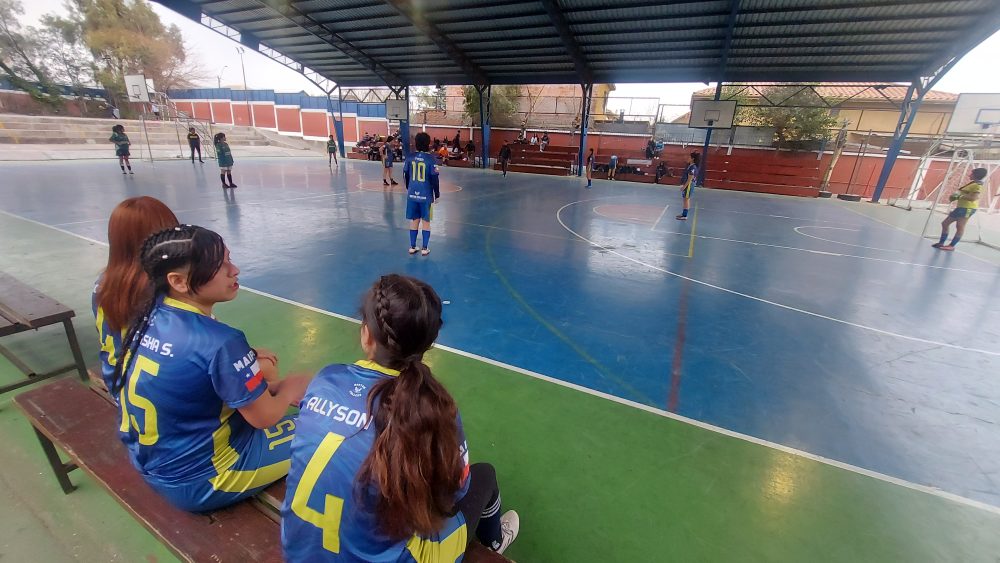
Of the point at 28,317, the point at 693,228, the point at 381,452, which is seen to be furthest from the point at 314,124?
the point at 381,452

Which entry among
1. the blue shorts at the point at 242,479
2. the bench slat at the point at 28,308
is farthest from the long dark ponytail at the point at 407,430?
the bench slat at the point at 28,308

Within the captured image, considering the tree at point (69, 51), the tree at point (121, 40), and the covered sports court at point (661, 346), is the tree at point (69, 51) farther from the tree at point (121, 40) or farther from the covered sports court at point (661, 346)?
the covered sports court at point (661, 346)

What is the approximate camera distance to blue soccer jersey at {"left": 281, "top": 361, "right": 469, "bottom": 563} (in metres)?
1.11

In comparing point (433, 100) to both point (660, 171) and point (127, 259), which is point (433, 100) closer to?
point (660, 171)

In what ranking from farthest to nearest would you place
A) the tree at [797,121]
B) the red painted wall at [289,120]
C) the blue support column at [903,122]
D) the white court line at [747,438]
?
1. the red painted wall at [289,120]
2. the tree at [797,121]
3. the blue support column at [903,122]
4. the white court line at [747,438]

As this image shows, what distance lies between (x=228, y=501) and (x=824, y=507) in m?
3.17

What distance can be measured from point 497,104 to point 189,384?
29.7 meters

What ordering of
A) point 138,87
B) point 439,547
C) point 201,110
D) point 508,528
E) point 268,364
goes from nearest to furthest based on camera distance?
point 439,547 < point 268,364 < point 508,528 < point 138,87 < point 201,110

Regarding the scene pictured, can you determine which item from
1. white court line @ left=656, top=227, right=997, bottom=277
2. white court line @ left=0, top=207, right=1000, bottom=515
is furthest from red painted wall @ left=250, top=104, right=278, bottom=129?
white court line @ left=0, top=207, right=1000, bottom=515

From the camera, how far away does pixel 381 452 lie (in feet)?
3.39

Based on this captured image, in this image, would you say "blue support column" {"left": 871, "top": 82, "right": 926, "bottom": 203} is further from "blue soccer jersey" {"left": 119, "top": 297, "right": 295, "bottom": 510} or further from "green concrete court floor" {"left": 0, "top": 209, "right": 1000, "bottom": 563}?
"blue soccer jersey" {"left": 119, "top": 297, "right": 295, "bottom": 510}

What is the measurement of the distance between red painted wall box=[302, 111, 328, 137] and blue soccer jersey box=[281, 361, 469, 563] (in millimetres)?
38344

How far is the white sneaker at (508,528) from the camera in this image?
6.65 ft

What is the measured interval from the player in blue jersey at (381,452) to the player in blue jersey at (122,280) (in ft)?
3.48
